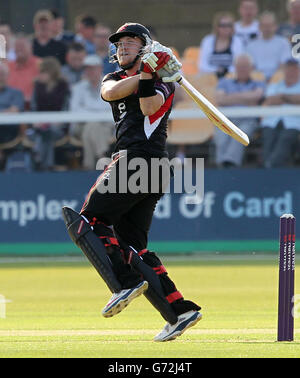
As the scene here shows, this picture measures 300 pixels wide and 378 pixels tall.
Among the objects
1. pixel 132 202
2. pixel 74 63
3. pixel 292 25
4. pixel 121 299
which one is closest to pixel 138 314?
pixel 132 202

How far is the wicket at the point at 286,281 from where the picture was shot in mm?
7047

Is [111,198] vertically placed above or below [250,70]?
below

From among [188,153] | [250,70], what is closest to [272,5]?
[250,70]

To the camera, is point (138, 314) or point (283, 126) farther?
point (283, 126)

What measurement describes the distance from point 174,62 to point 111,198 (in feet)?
Result: 3.50

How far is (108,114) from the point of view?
15234 millimetres

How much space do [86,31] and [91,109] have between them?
6.48 feet

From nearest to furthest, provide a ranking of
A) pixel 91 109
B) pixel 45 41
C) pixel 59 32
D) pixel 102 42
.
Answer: pixel 91 109, pixel 102 42, pixel 45 41, pixel 59 32

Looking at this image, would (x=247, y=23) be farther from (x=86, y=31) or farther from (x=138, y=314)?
(x=138, y=314)

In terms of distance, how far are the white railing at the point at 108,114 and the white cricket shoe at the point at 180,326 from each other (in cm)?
802

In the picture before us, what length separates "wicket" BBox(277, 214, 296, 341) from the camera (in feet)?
23.1

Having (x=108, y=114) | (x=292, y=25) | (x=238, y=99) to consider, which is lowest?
(x=108, y=114)

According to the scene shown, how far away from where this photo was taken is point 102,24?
17062mm
